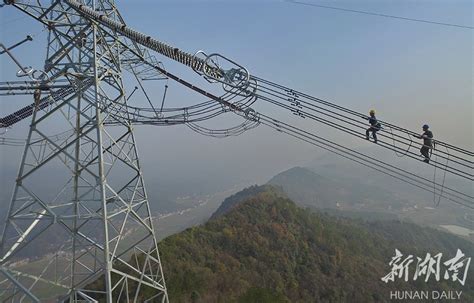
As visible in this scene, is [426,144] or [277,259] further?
[277,259]

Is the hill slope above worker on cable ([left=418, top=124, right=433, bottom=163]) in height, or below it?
below

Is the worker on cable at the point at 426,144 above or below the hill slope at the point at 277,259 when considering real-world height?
above

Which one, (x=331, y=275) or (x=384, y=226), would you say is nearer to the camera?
(x=331, y=275)

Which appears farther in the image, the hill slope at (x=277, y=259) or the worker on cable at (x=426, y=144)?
the hill slope at (x=277, y=259)

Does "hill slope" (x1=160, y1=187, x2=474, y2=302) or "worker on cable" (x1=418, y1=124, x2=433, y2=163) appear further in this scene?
"hill slope" (x1=160, y1=187, x2=474, y2=302)

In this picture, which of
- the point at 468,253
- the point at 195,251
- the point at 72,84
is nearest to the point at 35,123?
the point at 72,84

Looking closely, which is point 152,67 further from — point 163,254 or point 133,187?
point 163,254

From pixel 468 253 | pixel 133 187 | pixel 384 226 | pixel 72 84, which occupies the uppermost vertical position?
pixel 72 84

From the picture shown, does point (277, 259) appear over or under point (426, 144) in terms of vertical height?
under
